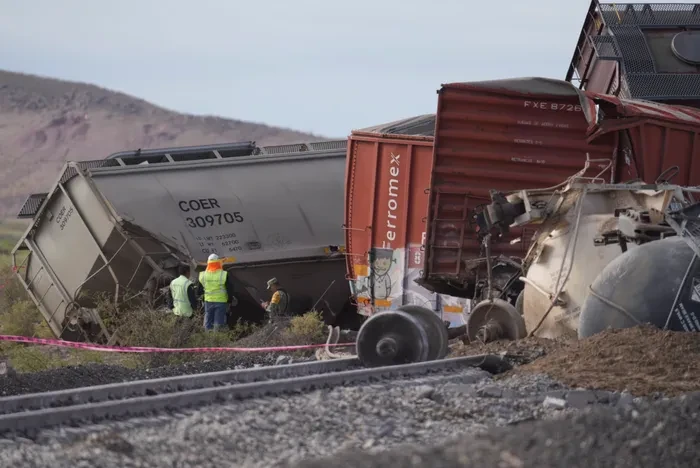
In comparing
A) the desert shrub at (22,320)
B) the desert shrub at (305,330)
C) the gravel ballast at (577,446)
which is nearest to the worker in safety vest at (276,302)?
the desert shrub at (305,330)

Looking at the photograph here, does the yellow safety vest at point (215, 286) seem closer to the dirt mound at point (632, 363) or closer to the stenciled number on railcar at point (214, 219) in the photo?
the stenciled number on railcar at point (214, 219)

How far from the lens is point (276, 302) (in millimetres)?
15305

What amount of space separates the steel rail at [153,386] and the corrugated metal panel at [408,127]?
625 centimetres

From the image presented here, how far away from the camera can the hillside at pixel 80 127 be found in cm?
8850

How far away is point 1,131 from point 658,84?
8478 cm

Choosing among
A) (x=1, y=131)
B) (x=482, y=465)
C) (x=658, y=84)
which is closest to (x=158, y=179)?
(x=658, y=84)

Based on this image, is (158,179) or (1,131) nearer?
(158,179)

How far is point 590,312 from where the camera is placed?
7945mm

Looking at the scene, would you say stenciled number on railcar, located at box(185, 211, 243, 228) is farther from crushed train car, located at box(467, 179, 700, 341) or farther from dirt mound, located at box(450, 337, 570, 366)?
dirt mound, located at box(450, 337, 570, 366)

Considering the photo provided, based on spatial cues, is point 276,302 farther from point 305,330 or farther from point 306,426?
point 306,426

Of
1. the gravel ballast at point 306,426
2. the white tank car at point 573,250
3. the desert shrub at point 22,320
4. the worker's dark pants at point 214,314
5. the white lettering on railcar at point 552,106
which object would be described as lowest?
the desert shrub at point 22,320

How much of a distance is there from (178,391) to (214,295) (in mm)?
7965

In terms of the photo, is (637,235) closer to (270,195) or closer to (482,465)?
(482,465)

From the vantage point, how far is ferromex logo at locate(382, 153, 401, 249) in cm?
1383
